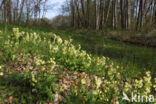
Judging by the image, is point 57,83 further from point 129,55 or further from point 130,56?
point 129,55

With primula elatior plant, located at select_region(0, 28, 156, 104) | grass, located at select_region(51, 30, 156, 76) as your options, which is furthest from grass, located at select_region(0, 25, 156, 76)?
primula elatior plant, located at select_region(0, 28, 156, 104)

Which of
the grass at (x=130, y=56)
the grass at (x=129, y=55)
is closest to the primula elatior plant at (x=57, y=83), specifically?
the grass at (x=129, y=55)

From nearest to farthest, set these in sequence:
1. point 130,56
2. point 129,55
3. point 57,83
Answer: point 57,83 < point 130,56 < point 129,55

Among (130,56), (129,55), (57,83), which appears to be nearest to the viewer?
(57,83)

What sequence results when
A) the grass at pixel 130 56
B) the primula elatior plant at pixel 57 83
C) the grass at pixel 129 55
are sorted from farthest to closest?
the grass at pixel 130 56, the grass at pixel 129 55, the primula elatior plant at pixel 57 83

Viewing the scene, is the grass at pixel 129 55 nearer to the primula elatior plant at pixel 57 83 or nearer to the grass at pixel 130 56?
the grass at pixel 130 56

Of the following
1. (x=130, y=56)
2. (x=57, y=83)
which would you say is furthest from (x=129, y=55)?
(x=57, y=83)

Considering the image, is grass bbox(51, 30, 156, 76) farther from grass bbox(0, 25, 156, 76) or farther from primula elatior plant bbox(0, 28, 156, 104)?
primula elatior plant bbox(0, 28, 156, 104)

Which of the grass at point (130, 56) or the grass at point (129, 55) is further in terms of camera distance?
the grass at point (130, 56)

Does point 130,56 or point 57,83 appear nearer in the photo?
point 57,83

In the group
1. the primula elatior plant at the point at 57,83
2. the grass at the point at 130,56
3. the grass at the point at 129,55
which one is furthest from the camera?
the grass at the point at 130,56

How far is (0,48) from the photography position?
3625 mm

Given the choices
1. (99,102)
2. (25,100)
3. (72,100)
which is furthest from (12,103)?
(99,102)

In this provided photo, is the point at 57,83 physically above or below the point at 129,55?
below
